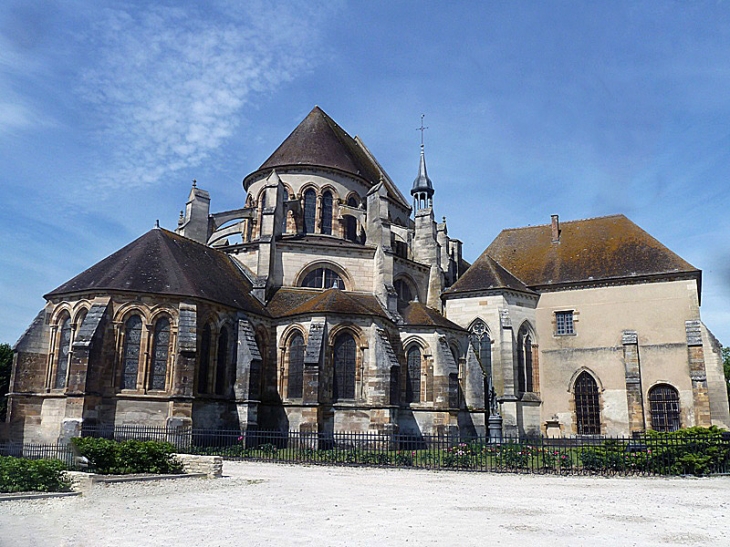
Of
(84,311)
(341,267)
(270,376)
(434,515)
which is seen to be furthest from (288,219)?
(434,515)

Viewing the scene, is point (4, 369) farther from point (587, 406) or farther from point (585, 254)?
point (585, 254)

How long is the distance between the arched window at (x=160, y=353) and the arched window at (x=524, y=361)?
1712cm

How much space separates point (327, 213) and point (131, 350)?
47.8 feet

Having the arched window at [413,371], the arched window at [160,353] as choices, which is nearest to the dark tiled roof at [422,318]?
the arched window at [413,371]

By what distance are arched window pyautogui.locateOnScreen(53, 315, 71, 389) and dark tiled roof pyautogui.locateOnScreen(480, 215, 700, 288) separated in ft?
68.3

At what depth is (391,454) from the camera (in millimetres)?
21016

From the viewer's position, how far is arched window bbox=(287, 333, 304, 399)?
28.3m

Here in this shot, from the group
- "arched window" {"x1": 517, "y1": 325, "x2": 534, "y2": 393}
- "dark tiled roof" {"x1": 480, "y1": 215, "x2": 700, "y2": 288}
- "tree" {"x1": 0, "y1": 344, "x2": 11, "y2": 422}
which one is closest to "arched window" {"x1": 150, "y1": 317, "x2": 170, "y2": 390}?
"arched window" {"x1": 517, "y1": 325, "x2": 534, "y2": 393}

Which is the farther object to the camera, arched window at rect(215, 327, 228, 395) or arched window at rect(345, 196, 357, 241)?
arched window at rect(345, 196, 357, 241)

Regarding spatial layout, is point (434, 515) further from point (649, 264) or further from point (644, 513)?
point (649, 264)

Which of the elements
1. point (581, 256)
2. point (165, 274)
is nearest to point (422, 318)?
point (581, 256)

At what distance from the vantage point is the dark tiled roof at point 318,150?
36.6 m

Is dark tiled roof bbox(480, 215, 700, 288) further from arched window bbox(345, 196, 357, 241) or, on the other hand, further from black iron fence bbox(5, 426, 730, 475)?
black iron fence bbox(5, 426, 730, 475)

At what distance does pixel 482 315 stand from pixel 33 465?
79.0 feet
